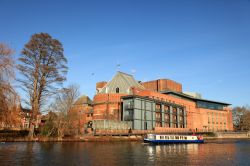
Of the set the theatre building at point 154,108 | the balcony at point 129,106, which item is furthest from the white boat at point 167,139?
the balcony at point 129,106

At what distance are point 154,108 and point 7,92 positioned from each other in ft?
237

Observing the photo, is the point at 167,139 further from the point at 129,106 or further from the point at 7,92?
the point at 7,92

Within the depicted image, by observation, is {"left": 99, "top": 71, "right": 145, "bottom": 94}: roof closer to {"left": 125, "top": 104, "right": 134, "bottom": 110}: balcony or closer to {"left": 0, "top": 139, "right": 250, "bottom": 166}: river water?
{"left": 125, "top": 104, "right": 134, "bottom": 110}: balcony

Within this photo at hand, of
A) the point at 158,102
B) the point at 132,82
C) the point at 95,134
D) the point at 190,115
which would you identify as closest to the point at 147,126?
the point at 158,102

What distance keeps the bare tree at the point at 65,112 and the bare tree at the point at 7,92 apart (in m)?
34.8

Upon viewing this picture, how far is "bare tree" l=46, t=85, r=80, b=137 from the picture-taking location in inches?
2530

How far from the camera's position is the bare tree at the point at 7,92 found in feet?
86.7

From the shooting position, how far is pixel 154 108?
94312mm

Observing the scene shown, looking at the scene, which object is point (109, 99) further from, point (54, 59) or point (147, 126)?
point (54, 59)

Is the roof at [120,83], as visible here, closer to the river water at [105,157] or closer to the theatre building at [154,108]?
the theatre building at [154,108]

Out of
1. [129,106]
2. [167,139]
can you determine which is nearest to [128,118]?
[129,106]

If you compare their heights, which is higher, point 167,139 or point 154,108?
point 154,108

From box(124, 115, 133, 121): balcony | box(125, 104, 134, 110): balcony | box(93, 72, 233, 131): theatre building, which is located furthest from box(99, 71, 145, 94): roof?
box(124, 115, 133, 121): balcony

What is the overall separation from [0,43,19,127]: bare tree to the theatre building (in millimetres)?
53113
